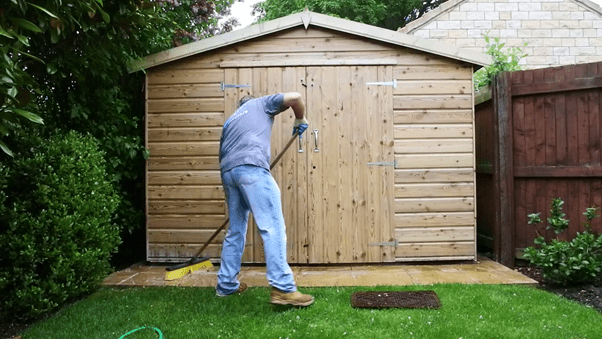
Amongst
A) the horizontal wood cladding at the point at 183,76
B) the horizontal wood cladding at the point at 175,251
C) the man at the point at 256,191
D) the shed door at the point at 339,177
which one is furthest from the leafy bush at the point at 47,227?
the shed door at the point at 339,177

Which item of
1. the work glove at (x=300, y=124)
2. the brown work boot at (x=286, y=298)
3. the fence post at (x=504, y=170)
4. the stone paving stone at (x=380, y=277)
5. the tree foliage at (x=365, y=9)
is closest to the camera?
the brown work boot at (x=286, y=298)

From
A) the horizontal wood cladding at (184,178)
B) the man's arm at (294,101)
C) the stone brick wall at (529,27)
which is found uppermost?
the stone brick wall at (529,27)

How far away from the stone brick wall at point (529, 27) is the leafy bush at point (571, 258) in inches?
245

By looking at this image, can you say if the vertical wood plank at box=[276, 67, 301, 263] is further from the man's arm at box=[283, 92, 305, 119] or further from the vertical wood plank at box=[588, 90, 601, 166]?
the vertical wood plank at box=[588, 90, 601, 166]

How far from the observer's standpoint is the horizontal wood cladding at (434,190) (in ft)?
18.1

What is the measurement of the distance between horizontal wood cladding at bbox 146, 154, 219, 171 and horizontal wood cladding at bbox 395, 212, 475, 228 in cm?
214

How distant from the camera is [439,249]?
218 inches

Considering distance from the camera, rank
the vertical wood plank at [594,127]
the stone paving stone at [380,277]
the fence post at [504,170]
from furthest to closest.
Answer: the fence post at [504,170], the vertical wood plank at [594,127], the stone paving stone at [380,277]

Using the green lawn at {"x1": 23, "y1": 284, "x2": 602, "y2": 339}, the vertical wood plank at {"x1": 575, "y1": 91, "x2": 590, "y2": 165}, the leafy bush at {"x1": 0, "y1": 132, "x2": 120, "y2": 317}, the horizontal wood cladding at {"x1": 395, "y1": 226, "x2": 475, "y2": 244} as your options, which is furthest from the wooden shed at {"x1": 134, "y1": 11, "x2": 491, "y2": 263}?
the leafy bush at {"x1": 0, "y1": 132, "x2": 120, "y2": 317}

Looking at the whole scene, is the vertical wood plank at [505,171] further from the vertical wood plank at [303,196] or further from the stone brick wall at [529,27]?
the stone brick wall at [529,27]

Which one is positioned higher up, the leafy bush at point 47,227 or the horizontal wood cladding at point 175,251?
the leafy bush at point 47,227

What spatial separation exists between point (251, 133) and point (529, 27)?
8.32 meters

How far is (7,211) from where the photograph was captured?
11.4 ft

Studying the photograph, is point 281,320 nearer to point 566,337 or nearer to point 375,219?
point 566,337
